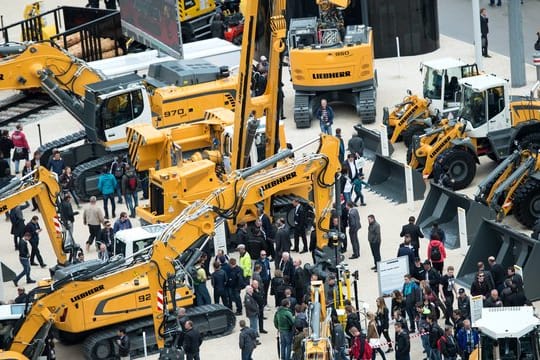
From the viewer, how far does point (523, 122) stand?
40094 mm

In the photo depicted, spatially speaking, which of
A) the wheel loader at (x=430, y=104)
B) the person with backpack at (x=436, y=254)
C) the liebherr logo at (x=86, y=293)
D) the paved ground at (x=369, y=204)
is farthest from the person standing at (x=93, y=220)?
the wheel loader at (x=430, y=104)

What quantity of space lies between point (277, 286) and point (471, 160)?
8.29 metres

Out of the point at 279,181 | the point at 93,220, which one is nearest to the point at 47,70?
the point at 93,220

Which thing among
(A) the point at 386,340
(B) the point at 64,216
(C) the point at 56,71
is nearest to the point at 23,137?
(C) the point at 56,71

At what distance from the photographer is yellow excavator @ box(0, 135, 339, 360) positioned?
31641mm

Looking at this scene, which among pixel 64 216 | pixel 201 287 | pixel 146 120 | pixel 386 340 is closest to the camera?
pixel 386 340

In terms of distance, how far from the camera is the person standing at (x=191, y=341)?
31172 millimetres

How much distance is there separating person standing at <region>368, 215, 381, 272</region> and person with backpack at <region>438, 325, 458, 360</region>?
250 inches

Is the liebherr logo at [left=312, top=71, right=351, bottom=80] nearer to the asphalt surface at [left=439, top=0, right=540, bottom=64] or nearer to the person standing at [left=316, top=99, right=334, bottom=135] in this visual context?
the person standing at [left=316, top=99, right=334, bottom=135]

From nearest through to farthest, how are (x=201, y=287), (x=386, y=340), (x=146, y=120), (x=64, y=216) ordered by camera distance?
(x=386, y=340)
(x=201, y=287)
(x=64, y=216)
(x=146, y=120)

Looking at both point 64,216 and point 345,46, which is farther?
point 345,46

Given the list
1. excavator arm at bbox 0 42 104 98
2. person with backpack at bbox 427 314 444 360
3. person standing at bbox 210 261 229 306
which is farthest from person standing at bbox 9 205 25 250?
person with backpack at bbox 427 314 444 360

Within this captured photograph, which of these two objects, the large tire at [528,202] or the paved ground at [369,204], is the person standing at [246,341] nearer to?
the paved ground at [369,204]

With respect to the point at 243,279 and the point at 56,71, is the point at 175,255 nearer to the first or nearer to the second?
the point at 243,279
